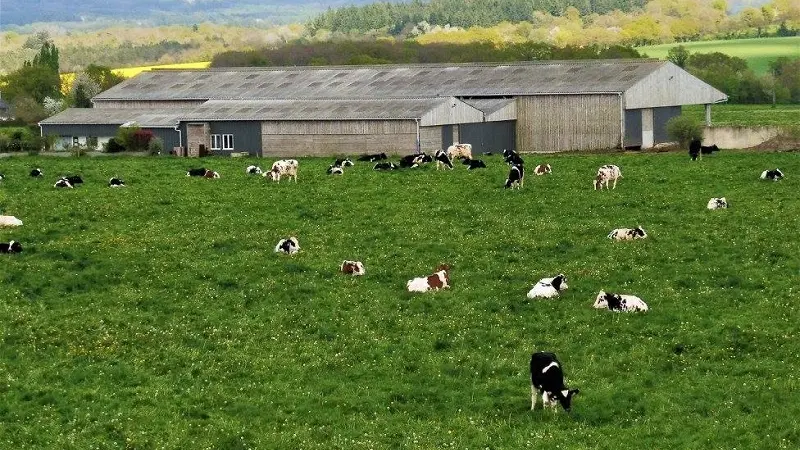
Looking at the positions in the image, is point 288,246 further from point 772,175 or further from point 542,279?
point 772,175

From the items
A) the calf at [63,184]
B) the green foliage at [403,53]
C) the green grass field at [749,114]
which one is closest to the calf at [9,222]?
the calf at [63,184]

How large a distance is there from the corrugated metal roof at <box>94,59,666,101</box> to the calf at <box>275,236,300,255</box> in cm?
4186

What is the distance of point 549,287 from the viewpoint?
29.5 m

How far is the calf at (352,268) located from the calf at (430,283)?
1881 mm

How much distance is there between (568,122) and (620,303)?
158 ft

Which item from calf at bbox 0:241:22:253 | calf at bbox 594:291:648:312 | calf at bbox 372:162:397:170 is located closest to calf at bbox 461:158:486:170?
calf at bbox 372:162:397:170

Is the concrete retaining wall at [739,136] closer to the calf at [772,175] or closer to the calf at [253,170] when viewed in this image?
the calf at [772,175]

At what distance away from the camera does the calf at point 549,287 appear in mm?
29344

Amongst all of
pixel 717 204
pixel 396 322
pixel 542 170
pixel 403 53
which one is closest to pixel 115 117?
pixel 542 170

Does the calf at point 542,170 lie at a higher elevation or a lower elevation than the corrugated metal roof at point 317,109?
lower

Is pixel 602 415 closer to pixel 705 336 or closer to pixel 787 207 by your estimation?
pixel 705 336

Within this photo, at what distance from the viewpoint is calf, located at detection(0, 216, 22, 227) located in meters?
39.3

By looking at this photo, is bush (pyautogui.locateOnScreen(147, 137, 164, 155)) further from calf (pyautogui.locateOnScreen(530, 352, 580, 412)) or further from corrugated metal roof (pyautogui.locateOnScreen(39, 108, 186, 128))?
calf (pyautogui.locateOnScreen(530, 352, 580, 412))

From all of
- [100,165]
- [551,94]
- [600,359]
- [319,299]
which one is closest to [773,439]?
[600,359]
